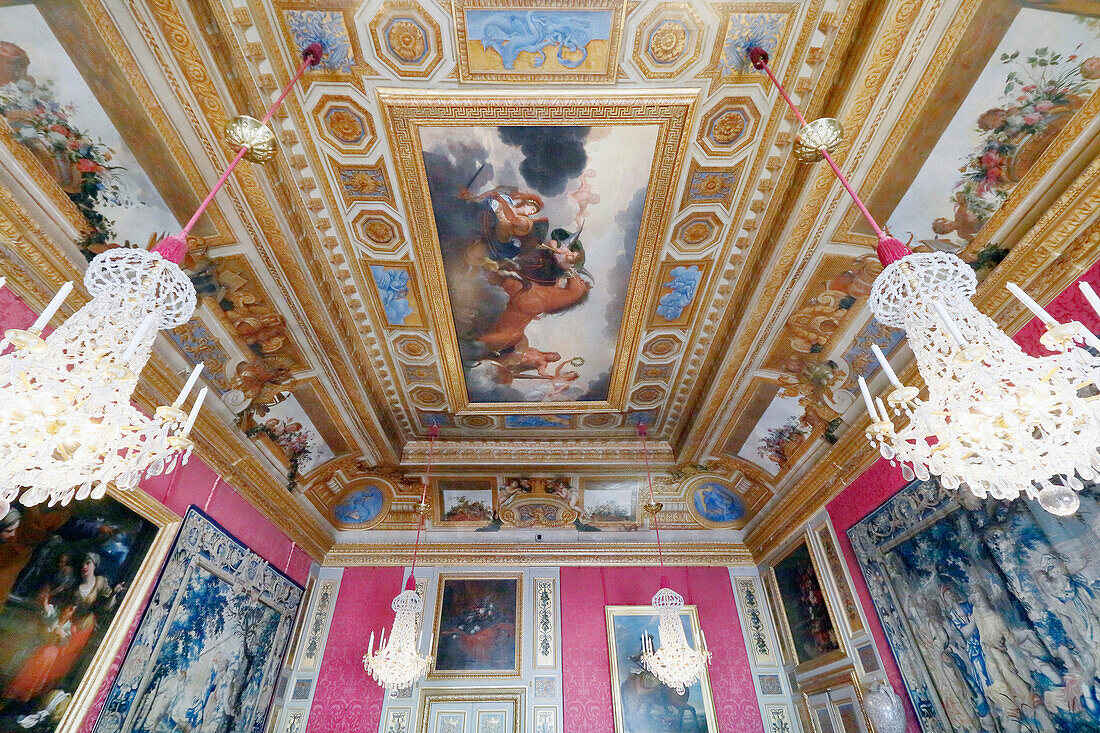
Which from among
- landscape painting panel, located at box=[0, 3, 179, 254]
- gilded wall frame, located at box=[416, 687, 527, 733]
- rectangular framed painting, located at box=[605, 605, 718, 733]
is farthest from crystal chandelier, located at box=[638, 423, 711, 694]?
landscape painting panel, located at box=[0, 3, 179, 254]

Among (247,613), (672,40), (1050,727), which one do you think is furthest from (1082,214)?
(247,613)

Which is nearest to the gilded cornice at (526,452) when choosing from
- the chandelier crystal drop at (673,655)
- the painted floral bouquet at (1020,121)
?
the chandelier crystal drop at (673,655)

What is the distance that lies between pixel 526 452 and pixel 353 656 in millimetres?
5238

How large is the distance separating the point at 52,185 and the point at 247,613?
6956mm

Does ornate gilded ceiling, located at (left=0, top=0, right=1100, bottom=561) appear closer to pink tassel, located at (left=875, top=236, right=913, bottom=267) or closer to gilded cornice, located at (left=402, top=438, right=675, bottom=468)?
gilded cornice, located at (left=402, top=438, right=675, bottom=468)

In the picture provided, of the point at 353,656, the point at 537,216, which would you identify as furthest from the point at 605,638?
the point at 537,216

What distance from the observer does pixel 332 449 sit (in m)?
10.1

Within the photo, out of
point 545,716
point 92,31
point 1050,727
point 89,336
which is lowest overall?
point 1050,727

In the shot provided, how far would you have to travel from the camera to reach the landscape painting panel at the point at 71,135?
13.0 ft

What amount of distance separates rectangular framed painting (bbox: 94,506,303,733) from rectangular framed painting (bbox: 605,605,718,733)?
6.39 meters

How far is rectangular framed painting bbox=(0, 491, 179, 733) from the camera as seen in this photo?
15.6 feet

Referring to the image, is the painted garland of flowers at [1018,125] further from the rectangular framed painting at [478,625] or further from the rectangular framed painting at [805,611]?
the rectangular framed painting at [478,625]

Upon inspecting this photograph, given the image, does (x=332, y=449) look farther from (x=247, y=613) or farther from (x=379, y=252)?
(x=379, y=252)

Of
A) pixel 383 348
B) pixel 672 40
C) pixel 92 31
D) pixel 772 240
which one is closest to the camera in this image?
pixel 92 31
